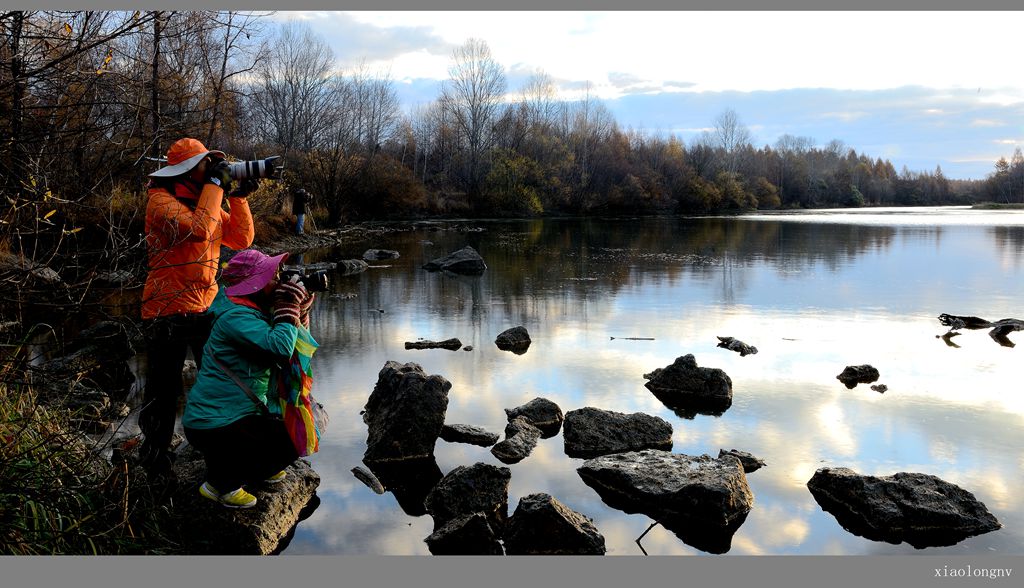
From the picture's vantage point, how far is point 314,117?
162 ft

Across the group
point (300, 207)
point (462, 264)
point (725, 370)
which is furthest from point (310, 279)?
point (462, 264)

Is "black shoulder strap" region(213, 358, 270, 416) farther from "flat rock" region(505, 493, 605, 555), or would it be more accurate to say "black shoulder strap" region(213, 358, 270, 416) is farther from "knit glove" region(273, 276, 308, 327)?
"flat rock" region(505, 493, 605, 555)

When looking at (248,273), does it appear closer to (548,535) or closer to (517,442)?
(548,535)

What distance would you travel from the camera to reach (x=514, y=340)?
10.0 meters

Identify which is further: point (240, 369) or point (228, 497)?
point (228, 497)

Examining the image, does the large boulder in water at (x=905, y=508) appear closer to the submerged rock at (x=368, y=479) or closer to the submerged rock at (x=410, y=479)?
the submerged rock at (x=410, y=479)

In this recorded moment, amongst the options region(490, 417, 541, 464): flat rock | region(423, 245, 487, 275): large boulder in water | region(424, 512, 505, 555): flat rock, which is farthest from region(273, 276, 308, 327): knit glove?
region(423, 245, 487, 275): large boulder in water

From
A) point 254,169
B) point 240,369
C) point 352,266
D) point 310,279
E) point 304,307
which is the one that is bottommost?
point 352,266

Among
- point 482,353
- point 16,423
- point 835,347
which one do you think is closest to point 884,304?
point 835,347

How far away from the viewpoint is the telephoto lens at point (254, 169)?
16.5 ft

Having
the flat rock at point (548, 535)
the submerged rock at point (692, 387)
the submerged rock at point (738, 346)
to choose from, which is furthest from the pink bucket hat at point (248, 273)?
the submerged rock at point (738, 346)

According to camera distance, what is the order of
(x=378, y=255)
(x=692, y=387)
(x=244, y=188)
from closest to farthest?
(x=244, y=188), (x=692, y=387), (x=378, y=255)

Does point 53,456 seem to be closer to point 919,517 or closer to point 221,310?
point 221,310

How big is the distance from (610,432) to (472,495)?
1784 millimetres
